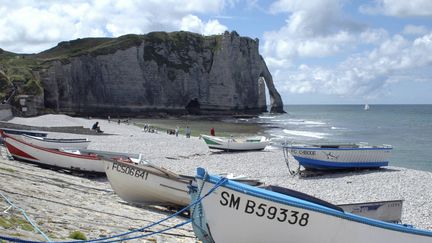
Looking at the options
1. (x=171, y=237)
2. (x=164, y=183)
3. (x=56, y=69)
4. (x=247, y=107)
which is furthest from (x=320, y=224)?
(x=247, y=107)

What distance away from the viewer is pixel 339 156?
91.1ft

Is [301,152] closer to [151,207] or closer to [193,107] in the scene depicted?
[151,207]

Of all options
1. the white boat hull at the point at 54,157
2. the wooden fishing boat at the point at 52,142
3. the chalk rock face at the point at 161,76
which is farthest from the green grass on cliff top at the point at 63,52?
the white boat hull at the point at 54,157

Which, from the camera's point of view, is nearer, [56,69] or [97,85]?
[56,69]

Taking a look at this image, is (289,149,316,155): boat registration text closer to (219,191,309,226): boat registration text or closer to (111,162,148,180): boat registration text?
(111,162,148,180): boat registration text

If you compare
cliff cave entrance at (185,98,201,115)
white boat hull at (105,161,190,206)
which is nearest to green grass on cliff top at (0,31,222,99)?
cliff cave entrance at (185,98,201,115)

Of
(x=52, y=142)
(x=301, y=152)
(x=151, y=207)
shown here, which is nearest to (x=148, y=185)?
(x=151, y=207)

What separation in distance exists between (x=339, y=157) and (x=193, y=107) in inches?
3507

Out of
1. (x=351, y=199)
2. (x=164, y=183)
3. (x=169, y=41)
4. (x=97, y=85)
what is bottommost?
(x=351, y=199)

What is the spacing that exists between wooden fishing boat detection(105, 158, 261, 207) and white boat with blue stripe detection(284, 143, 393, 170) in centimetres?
1343

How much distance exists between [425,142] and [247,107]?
69.4 metres

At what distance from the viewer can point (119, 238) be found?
8.85m

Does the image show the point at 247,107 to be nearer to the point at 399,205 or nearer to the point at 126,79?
the point at 126,79

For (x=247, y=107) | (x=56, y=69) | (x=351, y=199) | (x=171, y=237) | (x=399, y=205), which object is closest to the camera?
(x=171, y=237)
